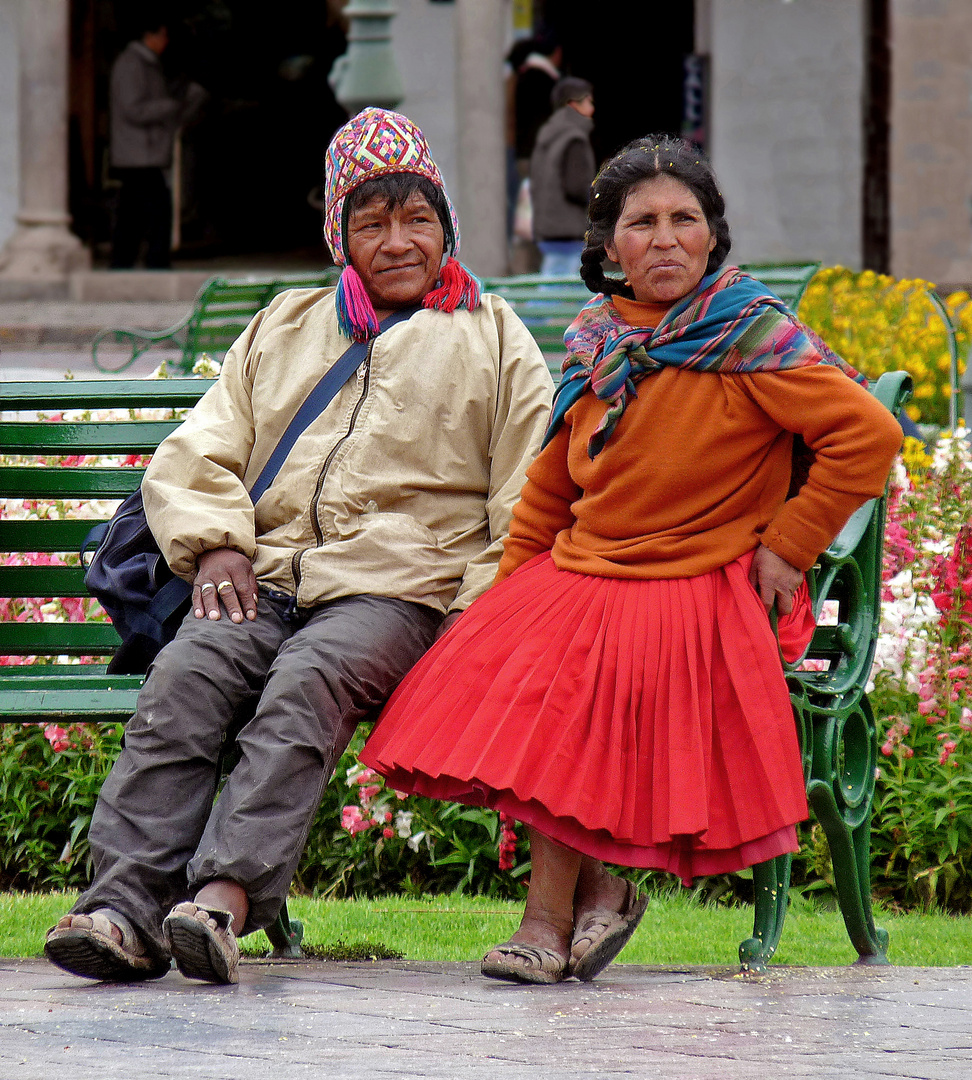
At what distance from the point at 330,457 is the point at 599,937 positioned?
3.68ft

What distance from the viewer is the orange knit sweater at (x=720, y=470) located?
3.00 meters

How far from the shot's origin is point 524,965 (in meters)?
2.97

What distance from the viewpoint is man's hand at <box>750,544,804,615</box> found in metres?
3.07

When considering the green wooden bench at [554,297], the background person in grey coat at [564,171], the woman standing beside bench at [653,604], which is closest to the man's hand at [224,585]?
the woman standing beside bench at [653,604]

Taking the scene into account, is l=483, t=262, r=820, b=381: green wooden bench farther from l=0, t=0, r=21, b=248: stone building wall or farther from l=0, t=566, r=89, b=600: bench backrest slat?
l=0, t=0, r=21, b=248: stone building wall

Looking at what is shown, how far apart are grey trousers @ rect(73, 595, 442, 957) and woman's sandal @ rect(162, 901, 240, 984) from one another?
0.08 m

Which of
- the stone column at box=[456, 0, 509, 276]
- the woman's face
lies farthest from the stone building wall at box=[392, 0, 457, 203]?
the woman's face

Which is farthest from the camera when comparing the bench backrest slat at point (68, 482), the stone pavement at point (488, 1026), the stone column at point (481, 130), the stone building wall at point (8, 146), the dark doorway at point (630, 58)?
the dark doorway at point (630, 58)

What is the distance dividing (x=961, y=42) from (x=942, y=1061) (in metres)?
12.0

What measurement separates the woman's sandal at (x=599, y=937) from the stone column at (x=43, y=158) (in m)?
13.0

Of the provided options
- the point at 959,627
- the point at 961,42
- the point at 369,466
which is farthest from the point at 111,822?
the point at 961,42

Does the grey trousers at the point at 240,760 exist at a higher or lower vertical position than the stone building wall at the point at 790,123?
lower

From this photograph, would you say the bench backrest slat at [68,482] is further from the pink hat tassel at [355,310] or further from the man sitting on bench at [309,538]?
the pink hat tassel at [355,310]

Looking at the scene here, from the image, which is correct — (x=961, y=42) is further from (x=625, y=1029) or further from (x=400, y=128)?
(x=625, y=1029)
